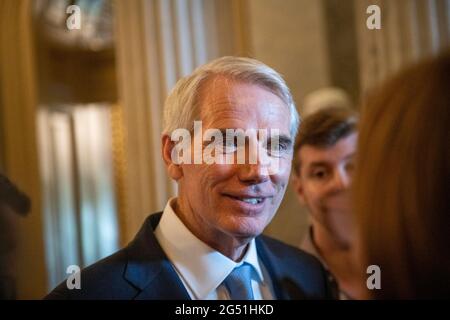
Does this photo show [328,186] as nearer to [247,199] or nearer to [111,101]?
[247,199]

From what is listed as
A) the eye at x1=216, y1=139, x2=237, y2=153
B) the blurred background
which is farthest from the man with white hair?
the blurred background

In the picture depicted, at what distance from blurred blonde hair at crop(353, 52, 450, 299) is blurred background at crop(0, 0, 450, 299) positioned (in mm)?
372

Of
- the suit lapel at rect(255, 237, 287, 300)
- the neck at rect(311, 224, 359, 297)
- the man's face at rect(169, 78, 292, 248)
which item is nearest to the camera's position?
the man's face at rect(169, 78, 292, 248)

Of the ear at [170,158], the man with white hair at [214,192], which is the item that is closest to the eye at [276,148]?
the man with white hair at [214,192]

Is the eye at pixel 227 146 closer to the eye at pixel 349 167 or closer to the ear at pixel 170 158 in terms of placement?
the ear at pixel 170 158

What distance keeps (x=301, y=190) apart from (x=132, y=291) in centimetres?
34

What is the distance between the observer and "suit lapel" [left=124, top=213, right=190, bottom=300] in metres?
0.75

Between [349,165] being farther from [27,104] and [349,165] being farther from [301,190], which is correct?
[27,104]

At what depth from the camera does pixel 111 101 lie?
37.5 inches

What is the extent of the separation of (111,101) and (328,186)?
1.33ft

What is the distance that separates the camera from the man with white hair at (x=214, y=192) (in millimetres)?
714

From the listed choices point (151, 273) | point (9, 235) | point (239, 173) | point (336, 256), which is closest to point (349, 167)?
point (336, 256)

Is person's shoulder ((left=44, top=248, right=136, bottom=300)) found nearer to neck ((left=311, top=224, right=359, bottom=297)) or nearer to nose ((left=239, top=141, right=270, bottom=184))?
nose ((left=239, top=141, right=270, bottom=184))
